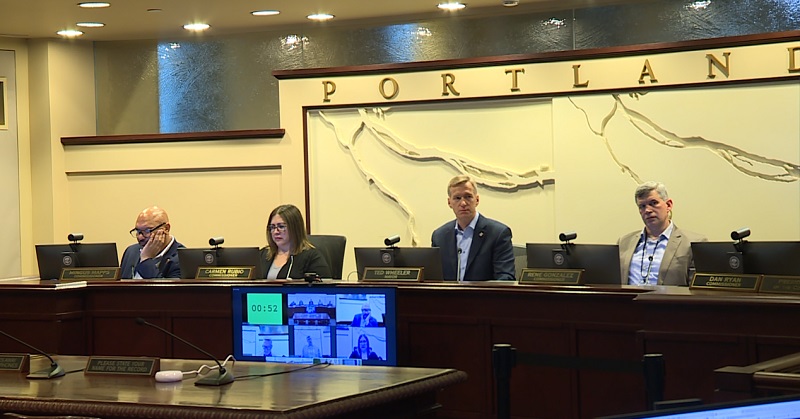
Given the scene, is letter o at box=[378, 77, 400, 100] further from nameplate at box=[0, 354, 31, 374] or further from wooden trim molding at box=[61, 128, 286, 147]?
nameplate at box=[0, 354, 31, 374]

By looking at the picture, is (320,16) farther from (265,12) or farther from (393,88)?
(393,88)

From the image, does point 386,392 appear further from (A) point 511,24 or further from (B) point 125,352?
(A) point 511,24

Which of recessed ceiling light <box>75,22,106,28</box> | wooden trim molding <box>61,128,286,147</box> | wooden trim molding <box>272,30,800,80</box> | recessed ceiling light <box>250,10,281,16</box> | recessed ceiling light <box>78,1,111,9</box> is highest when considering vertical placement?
recessed ceiling light <box>250,10,281,16</box>

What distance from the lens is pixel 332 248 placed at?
22.5ft

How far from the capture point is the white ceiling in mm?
7648

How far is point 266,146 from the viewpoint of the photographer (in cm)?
860

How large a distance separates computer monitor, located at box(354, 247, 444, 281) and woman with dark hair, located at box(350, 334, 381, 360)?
3.35 feet

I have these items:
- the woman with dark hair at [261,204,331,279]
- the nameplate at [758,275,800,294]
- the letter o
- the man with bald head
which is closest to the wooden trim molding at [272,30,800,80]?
the letter o

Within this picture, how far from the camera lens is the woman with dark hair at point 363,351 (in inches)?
190

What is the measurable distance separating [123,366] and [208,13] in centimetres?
464


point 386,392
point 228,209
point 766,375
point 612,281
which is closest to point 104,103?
point 228,209

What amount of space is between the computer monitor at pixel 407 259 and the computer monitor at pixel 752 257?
4.36ft

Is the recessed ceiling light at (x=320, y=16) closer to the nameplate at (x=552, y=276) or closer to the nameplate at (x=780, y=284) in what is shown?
the nameplate at (x=552, y=276)

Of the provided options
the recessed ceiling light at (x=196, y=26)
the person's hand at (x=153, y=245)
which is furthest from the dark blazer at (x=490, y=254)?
the recessed ceiling light at (x=196, y=26)
